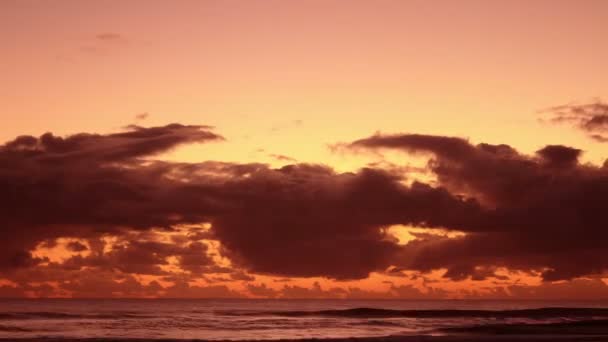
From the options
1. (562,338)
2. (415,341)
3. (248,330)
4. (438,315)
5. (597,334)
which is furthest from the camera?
(438,315)

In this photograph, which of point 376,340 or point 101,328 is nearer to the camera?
point 376,340

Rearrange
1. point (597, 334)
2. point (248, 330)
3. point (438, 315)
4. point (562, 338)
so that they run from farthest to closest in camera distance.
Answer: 1. point (438, 315)
2. point (248, 330)
3. point (597, 334)
4. point (562, 338)

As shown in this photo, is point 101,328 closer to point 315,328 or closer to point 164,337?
point 164,337

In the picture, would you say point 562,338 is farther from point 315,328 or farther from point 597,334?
point 315,328

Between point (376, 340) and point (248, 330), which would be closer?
point (376, 340)

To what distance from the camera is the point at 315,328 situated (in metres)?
59.7

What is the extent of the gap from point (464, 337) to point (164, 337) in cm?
2053

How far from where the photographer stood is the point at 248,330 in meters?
56.9

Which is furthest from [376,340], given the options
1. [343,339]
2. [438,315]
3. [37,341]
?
[438,315]

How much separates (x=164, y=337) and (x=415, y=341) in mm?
17470

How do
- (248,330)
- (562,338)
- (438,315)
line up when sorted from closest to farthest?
(562,338), (248,330), (438,315)

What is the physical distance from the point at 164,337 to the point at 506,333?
24.4 metres

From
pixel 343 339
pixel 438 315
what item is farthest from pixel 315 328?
pixel 438 315

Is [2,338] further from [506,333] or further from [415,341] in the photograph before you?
[506,333]
